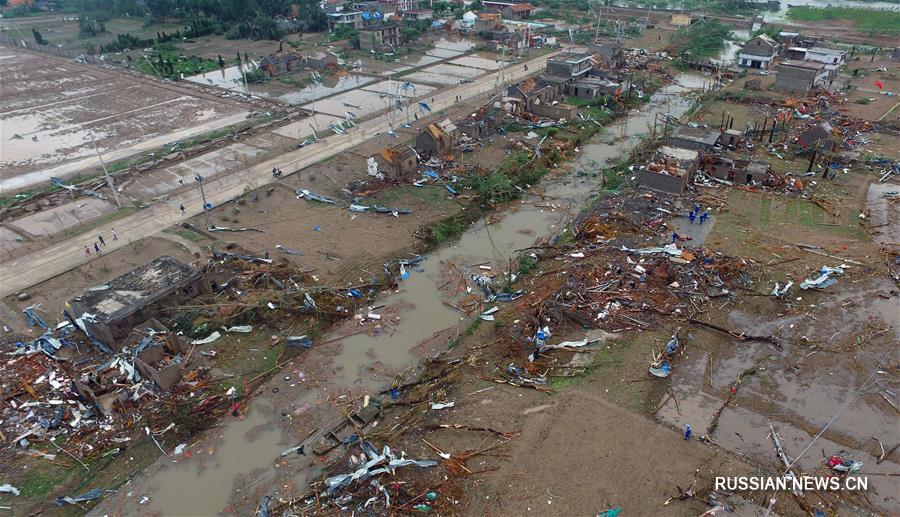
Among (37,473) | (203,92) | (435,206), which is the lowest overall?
(37,473)

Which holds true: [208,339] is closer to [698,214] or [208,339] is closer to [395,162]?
[395,162]

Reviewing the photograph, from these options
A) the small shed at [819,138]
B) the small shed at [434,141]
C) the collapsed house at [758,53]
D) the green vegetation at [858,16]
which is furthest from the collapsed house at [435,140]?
the green vegetation at [858,16]

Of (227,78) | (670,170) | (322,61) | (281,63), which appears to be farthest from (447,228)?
(227,78)

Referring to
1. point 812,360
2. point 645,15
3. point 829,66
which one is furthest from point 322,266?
point 645,15

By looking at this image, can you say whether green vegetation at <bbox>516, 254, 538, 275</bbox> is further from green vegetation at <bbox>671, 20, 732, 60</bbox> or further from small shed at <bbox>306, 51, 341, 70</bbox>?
green vegetation at <bbox>671, 20, 732, 60</bbox>

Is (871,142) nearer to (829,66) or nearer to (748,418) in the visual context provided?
(829,66)

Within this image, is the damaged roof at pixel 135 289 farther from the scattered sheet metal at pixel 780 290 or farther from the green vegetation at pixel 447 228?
the scattered sheet metal at pixel 780 290
